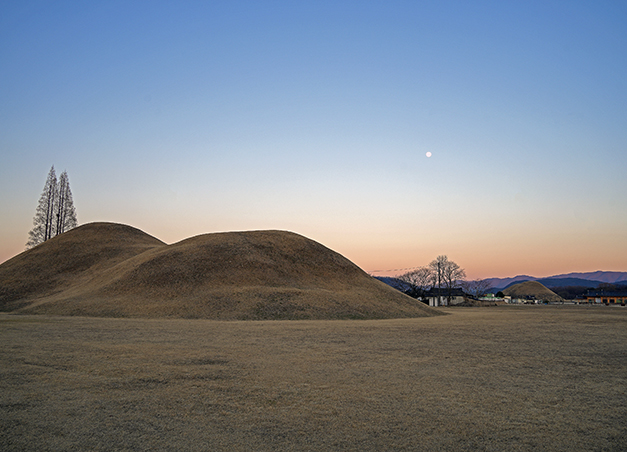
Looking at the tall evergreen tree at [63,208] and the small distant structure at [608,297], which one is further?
the small distant structure at [608,297]

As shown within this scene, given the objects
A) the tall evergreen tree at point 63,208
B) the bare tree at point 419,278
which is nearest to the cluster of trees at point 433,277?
the bare tree at point 419,278

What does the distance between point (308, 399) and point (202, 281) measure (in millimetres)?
47209

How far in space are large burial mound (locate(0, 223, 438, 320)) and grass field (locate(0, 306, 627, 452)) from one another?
27.7 meters

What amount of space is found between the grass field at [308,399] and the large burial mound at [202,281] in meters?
27.7

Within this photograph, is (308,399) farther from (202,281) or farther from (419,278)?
(419,278)

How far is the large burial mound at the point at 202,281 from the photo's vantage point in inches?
1826

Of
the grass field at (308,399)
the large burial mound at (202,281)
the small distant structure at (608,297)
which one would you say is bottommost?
the small distant structure at (608,297)

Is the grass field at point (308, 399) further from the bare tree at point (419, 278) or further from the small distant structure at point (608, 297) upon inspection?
the small distant structure at point (608, 297)

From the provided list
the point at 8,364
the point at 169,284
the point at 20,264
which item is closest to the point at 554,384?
the point at 8,364

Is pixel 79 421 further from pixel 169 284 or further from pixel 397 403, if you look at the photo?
pixel 169 284

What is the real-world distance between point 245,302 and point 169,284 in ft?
45.2

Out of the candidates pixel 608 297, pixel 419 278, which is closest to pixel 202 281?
pixel 419 278

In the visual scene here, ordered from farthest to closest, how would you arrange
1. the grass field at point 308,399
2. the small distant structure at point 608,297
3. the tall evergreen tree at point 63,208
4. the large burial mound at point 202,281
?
the small distant structure at point 608,297, the tall evergreen tree at point 63,208, the large burial mound at point 202,281, the grass field at point 308,399

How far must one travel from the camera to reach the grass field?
740 centimetres
